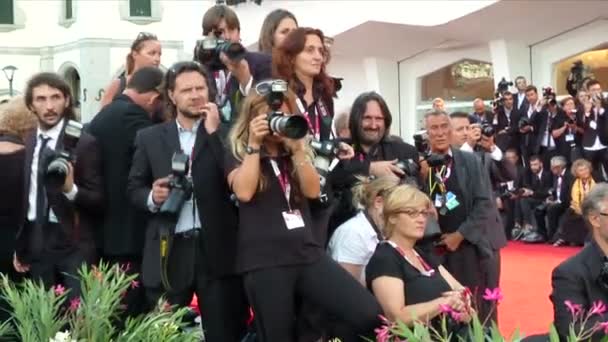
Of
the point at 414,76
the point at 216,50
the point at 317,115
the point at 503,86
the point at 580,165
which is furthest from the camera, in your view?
the point at 414,76

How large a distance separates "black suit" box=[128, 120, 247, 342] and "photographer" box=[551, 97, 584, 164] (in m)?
9.37

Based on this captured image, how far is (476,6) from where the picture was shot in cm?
1608

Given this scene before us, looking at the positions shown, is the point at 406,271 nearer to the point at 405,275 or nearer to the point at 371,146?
the point at 405,275

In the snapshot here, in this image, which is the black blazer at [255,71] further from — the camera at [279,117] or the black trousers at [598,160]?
the black trousers at [598,160]

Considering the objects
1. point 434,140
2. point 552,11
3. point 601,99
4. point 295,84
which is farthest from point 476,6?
point 295,84

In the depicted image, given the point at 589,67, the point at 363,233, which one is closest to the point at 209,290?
the point at 363,233

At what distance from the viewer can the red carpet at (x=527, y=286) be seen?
7.33 metres

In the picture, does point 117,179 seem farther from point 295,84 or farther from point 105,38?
point 105,38

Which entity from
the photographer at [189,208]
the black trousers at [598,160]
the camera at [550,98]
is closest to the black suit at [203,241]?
the photographer at [189,208]

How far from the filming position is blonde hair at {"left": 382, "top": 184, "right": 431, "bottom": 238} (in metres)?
4.45

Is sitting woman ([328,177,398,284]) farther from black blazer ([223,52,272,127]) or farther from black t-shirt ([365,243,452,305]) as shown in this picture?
black blazer ([223,52,272,127])

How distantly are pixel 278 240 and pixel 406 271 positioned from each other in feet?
2.15

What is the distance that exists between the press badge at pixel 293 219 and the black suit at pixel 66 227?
1252 mm

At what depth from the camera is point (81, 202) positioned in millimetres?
4891
